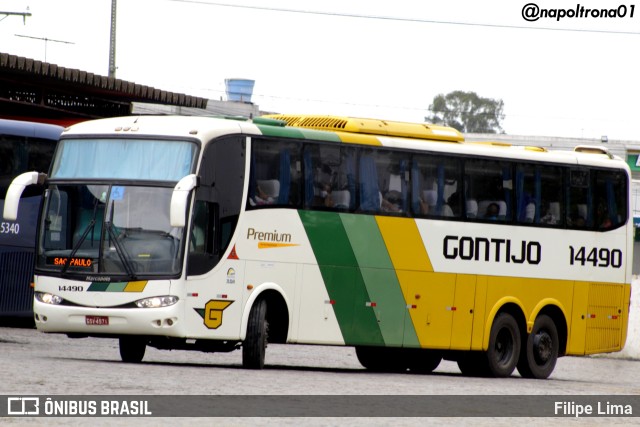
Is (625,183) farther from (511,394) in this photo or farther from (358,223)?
(511,394)

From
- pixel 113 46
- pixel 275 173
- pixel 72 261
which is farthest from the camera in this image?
pixel 113 46

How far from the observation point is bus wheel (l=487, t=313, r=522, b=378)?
72.5ft

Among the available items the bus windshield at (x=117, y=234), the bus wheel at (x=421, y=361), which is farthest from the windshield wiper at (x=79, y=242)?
the bus wheel at (x=421, y=361)

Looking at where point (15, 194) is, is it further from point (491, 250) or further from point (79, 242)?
point (491, 250)

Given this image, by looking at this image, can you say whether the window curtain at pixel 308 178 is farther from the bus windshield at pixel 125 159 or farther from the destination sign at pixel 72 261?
the destination sign at pixel 72 261

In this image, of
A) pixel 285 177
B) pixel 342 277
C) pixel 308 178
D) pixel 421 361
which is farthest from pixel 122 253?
pixel 421 361

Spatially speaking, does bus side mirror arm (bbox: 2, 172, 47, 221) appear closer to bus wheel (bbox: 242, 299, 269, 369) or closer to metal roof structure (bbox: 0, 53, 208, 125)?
bus wheel (bbox: 242, 299, 269, 369)

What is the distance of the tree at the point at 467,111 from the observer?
121438 millimetres

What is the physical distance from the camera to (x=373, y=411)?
13359 millimetres

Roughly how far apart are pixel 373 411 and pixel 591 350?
35.6 ft

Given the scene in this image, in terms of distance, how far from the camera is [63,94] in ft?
116

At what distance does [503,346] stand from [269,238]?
5.22 metres

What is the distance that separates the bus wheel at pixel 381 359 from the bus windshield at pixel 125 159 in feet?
20.3
